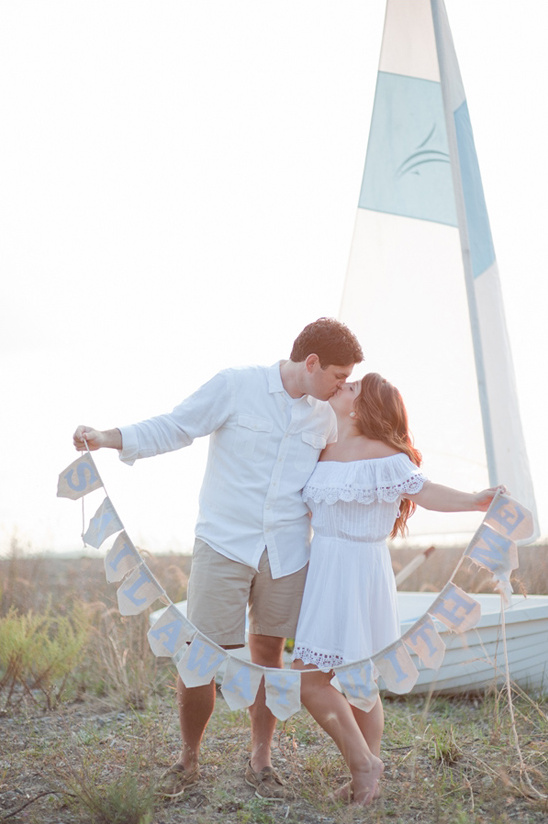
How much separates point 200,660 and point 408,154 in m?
4.39

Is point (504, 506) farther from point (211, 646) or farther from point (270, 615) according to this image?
point (211, 646)

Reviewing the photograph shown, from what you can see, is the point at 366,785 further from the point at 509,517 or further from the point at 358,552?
the point at 509,517

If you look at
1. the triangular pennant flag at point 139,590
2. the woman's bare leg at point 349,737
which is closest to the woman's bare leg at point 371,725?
the woman's bare leg at point 349,737

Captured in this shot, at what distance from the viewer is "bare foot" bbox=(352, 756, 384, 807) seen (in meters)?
2.90

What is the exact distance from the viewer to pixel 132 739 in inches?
154

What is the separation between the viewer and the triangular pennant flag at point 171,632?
2.98 m

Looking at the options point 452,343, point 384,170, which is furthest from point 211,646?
point 384,170

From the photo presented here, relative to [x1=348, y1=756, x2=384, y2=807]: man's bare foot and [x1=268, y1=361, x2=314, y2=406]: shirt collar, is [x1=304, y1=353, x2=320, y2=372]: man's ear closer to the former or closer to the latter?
[x1=268, y1=361, x2=314, y2=406]: shirt collar

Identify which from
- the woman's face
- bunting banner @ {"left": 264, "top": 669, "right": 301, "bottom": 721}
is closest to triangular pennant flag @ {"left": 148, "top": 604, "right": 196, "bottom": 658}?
bunting banner @ {"left": 264, "top": 669, "right": 301, "bottom": 721}

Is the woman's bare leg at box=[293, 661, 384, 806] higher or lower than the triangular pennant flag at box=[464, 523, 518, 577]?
lower

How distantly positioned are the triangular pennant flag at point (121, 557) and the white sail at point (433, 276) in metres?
3.11

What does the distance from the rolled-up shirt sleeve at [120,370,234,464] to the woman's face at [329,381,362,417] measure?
44 centimetres

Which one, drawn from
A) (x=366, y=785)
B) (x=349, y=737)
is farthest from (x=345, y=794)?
(x=349, y=737)

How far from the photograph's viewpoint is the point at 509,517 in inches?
119
